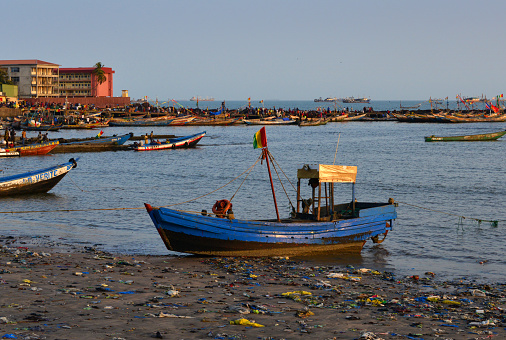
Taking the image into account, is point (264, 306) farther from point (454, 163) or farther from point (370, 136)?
point (370, 136)

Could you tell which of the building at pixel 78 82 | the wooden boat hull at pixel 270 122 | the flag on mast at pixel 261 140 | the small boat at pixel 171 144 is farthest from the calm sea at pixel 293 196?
the building at pixel 78 82

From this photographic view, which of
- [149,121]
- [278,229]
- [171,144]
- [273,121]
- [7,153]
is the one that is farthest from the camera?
[273,121]

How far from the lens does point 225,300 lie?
11.7 meters

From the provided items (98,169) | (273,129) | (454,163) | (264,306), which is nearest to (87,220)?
(264,306)

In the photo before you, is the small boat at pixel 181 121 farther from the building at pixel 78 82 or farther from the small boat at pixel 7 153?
the small boat at pixel 7 153

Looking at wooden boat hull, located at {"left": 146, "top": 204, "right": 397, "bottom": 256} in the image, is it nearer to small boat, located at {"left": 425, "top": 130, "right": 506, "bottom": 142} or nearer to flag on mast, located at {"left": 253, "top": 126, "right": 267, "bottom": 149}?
flag on mast, located at {"left": 253, "top": 126, "right": 267, "bottom": 149}

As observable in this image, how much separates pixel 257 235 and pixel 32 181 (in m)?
15.4

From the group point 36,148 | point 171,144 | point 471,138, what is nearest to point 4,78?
point 171,144

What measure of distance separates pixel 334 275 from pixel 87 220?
1185 cm

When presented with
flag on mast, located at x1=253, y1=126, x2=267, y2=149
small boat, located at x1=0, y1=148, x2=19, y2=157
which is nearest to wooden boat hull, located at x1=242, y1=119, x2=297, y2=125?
small boat, located at x1=0, y1=148, x2=19, y2=157

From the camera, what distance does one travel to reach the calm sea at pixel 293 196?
1836cm

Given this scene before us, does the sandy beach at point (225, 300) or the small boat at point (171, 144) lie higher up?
the small boat at point (171, 144)

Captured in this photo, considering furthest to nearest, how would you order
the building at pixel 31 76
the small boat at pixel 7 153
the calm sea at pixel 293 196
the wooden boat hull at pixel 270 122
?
the building at pixel 31 76, the wooden boat hull at pixel 270 122, the small boat at pixel 7 153, the calm sea at pixel 293 196

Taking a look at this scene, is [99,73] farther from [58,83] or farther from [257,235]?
[257,235]
